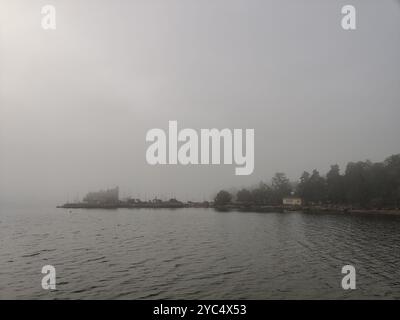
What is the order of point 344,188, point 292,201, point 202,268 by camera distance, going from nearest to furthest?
point 202,268 < point 344,188 < point 292,201

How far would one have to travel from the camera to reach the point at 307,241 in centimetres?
2419

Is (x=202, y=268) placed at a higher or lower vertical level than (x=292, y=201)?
higher

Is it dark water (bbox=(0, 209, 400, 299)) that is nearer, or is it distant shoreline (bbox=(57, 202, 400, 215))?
dark water (bbox=(0, 209, 400, 299))

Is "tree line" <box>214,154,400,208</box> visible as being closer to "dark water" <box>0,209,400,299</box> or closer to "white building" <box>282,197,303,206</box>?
"white building" <box>282,197,303,206</box>

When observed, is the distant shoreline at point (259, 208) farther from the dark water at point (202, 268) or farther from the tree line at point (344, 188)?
the dark water at point (202, 268)

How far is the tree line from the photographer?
197ft

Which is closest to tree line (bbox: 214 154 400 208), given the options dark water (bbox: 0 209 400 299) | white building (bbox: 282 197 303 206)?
white building (bbox: 282 197 303 206)

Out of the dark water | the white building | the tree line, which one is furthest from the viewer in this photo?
the white building

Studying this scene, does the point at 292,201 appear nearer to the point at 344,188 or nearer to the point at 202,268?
the point at 344,188

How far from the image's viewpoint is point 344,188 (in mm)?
67062

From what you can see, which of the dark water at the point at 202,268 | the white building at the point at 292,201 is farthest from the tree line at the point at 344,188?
the dark water at the point at 202,268

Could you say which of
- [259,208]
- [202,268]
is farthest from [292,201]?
[202,268]
